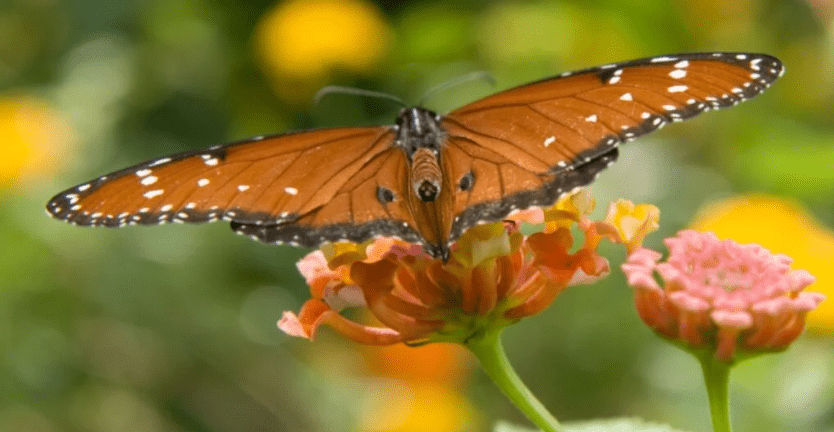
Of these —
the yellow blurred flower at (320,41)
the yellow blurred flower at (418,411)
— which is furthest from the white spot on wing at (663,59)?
the yellow blurred flower at (320,41)

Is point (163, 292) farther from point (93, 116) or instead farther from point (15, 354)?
point (93, 116)

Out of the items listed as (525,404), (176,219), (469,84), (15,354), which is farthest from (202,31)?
(525,404)

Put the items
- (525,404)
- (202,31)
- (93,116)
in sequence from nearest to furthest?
(525,404)
(93,116)
(202,31)

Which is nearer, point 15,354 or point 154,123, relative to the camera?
point 15,354

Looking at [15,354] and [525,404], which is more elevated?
[525,404]

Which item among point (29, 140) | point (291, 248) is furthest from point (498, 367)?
point (29, 140)

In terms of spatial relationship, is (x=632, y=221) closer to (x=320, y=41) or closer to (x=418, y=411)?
(x=418, y=411)

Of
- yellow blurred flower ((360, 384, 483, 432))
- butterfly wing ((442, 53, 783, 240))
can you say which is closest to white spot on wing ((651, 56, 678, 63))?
butterfly wing ((442, 53, 783, 240))

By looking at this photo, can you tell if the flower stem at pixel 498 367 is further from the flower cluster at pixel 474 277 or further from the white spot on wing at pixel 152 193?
the white spot on wing at pixel 152 193
